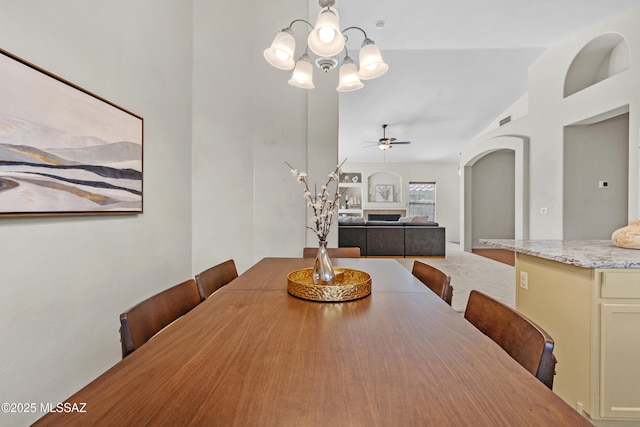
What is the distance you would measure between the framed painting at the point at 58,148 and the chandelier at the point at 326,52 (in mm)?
932

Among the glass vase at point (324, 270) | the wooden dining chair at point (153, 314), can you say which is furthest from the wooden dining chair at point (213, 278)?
the glass vase at point (324, 270)

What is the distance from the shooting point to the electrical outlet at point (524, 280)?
69.5 inches

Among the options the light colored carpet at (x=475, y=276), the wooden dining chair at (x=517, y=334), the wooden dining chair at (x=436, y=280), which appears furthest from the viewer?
the light colored carpet at (x=475, y=276)

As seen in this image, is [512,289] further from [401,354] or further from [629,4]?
[401,354]

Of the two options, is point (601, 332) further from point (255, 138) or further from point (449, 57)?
point (449, 57)

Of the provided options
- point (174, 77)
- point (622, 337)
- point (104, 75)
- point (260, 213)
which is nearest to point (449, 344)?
point (622, 337)

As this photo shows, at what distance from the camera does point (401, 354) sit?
0.67 m

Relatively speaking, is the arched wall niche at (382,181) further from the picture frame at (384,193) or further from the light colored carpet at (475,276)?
the light colored carpet at (475,276)

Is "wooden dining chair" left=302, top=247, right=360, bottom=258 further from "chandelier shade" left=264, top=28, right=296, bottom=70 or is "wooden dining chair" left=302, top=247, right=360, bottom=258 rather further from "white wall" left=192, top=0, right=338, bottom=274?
"chandelier shade" left=264, top=28, right=296, bottom=70

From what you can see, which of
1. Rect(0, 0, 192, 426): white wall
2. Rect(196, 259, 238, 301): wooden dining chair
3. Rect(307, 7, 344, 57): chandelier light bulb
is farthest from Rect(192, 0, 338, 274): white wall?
Rect(307, 7, 344, 57): chandelier light bulb

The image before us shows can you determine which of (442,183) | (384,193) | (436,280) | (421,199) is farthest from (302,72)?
→ (442,183)

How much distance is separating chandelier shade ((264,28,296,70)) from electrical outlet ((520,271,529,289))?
1.92 metres

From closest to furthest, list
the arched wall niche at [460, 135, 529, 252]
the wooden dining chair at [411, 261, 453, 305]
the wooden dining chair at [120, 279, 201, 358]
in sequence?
the wooden dining chair at [120, 279, 201, 358]
the wooden dining chair at [411, 261, 453, 305]
the arched wall niche at [460, 135, 529, 252]

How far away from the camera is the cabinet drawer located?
1319mm
